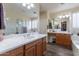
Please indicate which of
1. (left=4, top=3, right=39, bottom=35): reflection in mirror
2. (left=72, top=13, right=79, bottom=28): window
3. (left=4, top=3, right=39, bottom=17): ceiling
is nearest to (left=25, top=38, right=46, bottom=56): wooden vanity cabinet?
(left=4, top=3, right=39, bottom=35): reflection in mirror

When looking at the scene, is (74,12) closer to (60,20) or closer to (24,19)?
(60,20)

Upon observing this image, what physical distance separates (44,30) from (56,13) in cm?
132

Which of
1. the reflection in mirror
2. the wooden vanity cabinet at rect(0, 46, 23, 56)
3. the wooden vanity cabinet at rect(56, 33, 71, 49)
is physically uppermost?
the reflection in mirror

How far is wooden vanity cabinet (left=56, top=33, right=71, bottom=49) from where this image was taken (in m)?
5.34

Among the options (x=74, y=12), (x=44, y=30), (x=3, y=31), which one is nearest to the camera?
(x=3, y=31)

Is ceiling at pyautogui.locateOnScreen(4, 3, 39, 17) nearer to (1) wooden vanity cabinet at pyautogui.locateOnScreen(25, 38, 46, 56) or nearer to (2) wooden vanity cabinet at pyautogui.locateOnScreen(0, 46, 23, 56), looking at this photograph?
(1) wooden vanity cabinet at pyautogui.locateOnScreen(25, 38, 46, 56)

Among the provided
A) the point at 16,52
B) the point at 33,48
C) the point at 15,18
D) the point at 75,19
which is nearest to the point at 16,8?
the point at 15,18

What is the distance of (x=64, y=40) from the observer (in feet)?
18.5

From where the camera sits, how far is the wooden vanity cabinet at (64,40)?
5.34m

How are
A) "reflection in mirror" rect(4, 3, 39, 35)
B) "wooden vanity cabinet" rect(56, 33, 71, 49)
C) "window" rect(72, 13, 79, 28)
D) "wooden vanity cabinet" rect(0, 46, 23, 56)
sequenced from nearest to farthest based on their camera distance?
"wooden vanity cabinet" rect(0, 46, 23, 56)
"reflection in mirror" rect(4, 3, 39, 35)
"window" rect(72, 13, 79, 28)
"wooden vanity cabinet" rect(56, 33, 71, 49)

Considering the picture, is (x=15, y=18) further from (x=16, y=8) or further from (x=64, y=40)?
(x=64, y=40)

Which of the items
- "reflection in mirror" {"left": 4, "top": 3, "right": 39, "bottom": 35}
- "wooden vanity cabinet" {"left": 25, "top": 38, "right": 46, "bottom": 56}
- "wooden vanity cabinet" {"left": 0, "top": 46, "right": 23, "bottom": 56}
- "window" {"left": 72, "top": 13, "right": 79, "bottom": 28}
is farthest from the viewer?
"window" {"left": 72, "top": 13, "right": 79, "bottom": 28}

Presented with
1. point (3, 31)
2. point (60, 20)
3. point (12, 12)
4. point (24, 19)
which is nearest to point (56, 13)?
point (60, 20)

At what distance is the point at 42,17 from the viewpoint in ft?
19.3
